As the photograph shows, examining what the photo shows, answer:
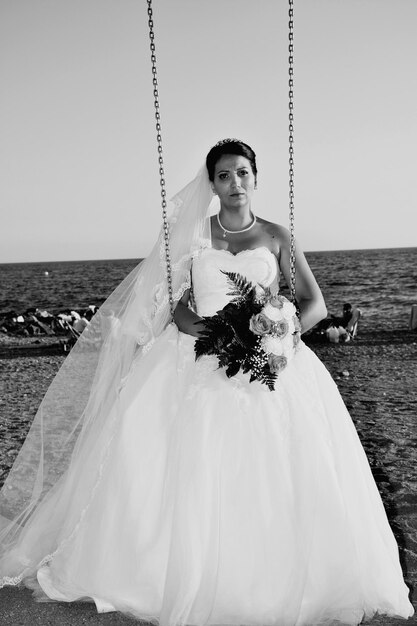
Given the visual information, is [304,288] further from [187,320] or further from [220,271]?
[187,320]

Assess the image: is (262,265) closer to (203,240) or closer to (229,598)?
(203,240)

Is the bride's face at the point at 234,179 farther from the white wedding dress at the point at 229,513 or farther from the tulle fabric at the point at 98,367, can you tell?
the white wedding dress at the point at 229,513

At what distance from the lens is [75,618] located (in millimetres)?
3420

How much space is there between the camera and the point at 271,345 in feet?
11.0

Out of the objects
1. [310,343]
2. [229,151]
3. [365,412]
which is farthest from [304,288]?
[310,343]

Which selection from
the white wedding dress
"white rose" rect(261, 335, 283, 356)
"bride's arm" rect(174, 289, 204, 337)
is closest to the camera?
the white wedding dress

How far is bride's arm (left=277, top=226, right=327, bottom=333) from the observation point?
4025mm

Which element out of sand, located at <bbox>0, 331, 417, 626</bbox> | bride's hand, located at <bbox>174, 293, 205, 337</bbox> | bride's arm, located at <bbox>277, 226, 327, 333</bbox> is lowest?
sand, located at <bbox>0, 331, 417, 626</bbox>

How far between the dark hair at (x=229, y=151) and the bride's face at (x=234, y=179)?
1.1 inches

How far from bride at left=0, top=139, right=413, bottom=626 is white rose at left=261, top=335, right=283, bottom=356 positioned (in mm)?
335

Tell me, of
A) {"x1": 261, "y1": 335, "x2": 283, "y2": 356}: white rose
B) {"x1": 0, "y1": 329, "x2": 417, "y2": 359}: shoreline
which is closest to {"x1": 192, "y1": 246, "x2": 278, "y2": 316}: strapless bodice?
{"x1": 261, "y1": 335, "x2": 283, "y2": 356}: white rose

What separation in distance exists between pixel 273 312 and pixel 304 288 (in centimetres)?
80

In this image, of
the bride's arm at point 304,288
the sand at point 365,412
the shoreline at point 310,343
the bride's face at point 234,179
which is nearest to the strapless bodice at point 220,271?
the bride's arm at point 304,288

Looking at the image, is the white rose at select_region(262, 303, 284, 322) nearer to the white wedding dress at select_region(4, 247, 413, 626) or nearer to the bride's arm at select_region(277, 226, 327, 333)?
the white wedding dress at select_region(4, 247, 413, 626)
